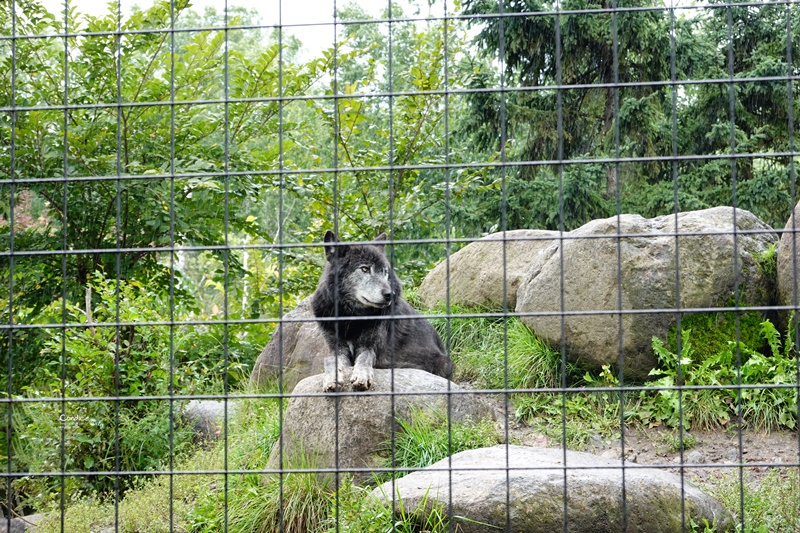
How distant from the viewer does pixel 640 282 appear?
6168 millimetres

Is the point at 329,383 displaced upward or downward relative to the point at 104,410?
upward

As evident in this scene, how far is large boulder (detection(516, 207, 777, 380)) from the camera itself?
6164 millimetres

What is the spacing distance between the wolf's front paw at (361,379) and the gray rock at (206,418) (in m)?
1.93

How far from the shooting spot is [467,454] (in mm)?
4477

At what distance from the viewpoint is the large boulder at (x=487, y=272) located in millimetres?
7820

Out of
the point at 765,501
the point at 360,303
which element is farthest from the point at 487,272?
the point at 765,501

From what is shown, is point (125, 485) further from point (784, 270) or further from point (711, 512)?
point (784, 270)

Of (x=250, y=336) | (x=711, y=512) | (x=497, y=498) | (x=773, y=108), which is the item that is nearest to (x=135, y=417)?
(x=250, y=336)

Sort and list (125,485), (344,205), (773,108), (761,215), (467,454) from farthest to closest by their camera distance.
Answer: (773,108)
(761,215)
(344,205)
(125,485)
(467,454)

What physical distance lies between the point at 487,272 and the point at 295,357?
2.20 m

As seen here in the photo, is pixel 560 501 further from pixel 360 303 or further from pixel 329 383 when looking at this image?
pixel 360 303

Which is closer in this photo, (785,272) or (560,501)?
(560,501)

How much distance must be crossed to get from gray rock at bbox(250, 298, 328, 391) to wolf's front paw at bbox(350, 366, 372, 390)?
169cm

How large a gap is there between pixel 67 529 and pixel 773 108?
11.3m
